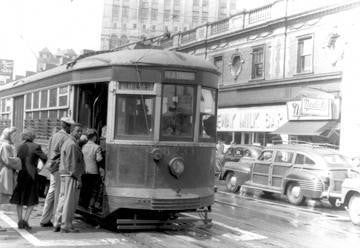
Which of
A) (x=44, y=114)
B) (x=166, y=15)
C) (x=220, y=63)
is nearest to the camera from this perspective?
(x=44, y=114)

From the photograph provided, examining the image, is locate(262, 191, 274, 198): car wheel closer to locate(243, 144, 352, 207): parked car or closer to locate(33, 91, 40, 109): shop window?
locate(243, 144, 352, 207): parked car

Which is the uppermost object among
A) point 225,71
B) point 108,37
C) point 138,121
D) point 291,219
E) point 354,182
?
point 108,37

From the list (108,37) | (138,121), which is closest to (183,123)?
(138,121)

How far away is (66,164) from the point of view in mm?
8688

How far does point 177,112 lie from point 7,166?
2.99 meters

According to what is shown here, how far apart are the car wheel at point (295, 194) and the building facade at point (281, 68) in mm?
8091

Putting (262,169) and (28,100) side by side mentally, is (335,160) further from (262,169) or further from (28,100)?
(28,100)

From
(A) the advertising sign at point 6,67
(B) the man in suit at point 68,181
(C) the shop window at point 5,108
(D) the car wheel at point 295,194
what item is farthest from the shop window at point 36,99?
(A) the advertising sign at point 6,67

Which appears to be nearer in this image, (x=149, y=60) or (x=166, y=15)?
(x=149, y=60)

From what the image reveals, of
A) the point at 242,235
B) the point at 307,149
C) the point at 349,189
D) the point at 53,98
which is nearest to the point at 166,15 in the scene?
the point at 307,149

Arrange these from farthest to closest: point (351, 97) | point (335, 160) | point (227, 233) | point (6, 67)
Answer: point (6, 67)
point (351, 97)
point (335, 160)
point (227, 233)

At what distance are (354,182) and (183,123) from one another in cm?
485

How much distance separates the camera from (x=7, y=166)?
8961mm

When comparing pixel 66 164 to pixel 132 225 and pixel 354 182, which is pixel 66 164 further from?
pixel 354 182
